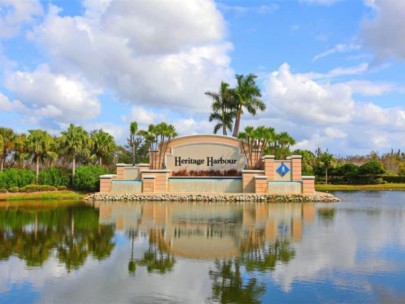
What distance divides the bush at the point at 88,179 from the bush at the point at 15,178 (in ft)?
15.0

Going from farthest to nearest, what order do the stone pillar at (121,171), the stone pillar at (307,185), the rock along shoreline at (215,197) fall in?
1. the stone pillar at (121,171)
2. the stone pillar at (307,185)
3. the rock along shoreline at (215,197)

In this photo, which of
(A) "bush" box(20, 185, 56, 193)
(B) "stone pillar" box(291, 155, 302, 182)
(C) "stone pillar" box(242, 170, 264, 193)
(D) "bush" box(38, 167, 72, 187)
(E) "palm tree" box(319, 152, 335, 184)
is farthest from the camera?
(E) "palm tree" box(319, 152, 335, 184)

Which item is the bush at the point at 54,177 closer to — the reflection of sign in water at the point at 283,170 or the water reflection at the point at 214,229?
the water reflection at the point at 214,229

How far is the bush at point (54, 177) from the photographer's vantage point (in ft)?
152

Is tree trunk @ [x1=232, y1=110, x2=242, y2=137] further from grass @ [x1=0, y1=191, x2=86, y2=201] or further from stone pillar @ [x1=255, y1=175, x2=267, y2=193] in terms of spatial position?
grass @ [x1=0, y1=191, x2=86, y2=201]

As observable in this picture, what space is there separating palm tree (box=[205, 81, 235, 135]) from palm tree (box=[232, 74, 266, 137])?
3.79ft

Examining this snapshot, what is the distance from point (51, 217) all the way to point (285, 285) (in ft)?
62.4

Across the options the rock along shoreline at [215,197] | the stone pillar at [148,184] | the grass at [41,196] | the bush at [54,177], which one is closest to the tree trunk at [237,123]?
the stone pillar at [148,184]

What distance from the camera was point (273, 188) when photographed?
42.0 meters

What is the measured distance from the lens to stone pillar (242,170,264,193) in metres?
42.8

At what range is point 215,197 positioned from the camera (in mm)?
39531

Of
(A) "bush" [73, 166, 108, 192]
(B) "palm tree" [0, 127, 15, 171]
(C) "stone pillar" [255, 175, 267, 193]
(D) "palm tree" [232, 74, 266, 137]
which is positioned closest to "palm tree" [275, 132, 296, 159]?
(D) "palm tree" [232, 74, 266, 137]

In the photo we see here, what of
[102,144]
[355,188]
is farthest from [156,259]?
[355,188]

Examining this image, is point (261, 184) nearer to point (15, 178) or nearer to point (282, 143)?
point (282, 143)
